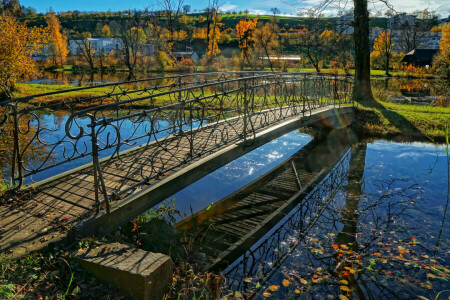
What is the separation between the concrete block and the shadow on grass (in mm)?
9795

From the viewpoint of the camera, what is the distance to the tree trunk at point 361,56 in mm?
15281

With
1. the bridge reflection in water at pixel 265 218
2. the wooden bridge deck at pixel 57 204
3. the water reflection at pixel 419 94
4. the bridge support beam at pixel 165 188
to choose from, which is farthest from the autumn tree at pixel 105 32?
the wooden bridge deck at pixel 57 204

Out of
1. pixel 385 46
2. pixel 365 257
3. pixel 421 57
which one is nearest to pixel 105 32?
pixel 385 46

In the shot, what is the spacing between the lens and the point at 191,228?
5.88 m

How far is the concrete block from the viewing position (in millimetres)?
3361

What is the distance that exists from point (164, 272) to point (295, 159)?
23.3 ft

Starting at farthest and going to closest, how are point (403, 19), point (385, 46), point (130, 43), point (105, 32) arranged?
point (105, 32) → point (385, 46) → point (130, 43) → point (403, 19)

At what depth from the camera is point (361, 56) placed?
51.3 feet

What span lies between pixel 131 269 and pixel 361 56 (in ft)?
49.8

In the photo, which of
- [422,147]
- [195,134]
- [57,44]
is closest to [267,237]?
[195,134]

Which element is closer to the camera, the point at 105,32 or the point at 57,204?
the point at 57,204

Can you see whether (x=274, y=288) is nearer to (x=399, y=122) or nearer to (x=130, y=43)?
(x=399, y=122)

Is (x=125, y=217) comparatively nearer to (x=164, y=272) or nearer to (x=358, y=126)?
(x=164, y=272)

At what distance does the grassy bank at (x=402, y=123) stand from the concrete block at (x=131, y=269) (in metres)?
10.4
